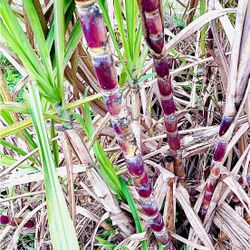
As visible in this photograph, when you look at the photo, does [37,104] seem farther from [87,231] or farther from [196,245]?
[87,231]

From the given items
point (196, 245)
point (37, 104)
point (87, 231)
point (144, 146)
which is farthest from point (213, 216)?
point (37, 104)

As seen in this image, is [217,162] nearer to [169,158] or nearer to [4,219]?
[169,158]

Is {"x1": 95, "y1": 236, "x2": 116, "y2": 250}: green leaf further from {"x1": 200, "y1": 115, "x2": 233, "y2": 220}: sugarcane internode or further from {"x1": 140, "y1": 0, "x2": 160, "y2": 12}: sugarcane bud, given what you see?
{"x1": 140, "y1": 0, "x2": 160, "y2": 12}: sugarcane bud

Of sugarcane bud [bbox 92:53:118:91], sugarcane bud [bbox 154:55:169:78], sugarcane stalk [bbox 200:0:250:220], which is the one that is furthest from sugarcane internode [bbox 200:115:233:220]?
sugarcane bud [bbox 92:53:118:91]

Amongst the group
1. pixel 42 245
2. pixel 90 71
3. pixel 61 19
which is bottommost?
pixel 42 245

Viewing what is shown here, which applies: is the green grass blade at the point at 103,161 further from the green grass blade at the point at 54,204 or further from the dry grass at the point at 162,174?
the green grass blade at the point at 54,204

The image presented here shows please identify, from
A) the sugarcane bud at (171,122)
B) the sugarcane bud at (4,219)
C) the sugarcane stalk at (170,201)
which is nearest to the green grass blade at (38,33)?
the sugarcane bud at (171,122)
